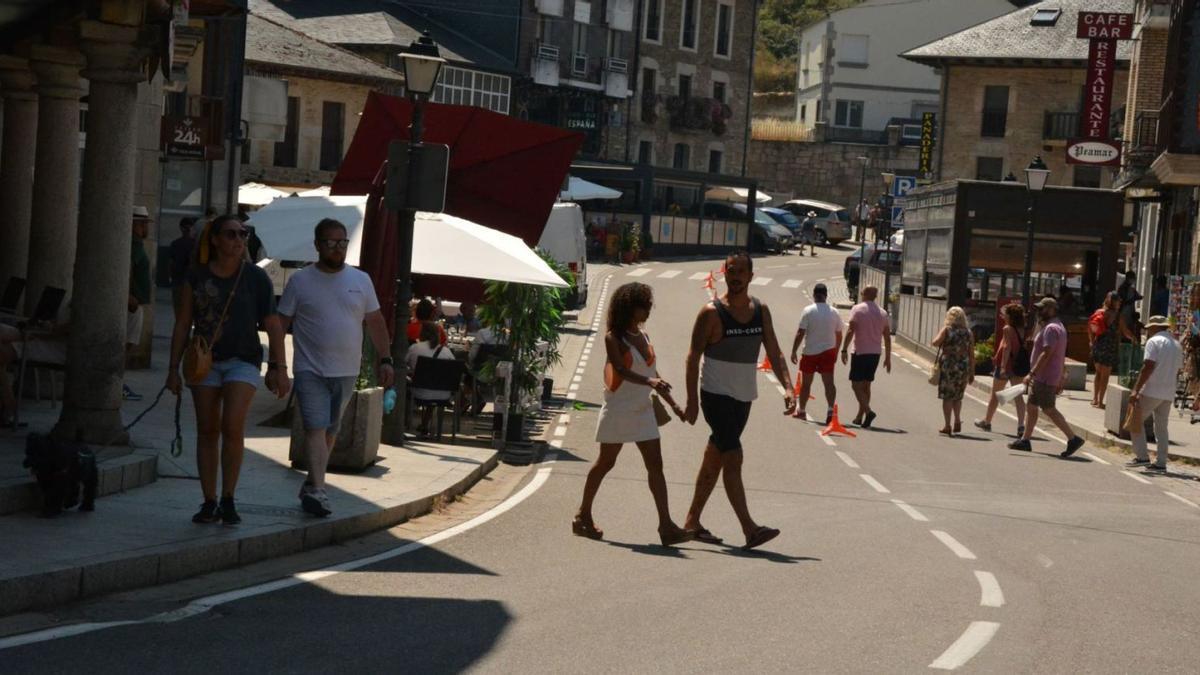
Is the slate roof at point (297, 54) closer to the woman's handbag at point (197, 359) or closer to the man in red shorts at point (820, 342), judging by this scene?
the man in red shorts at point (820, 342)

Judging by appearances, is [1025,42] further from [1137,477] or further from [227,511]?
[227,511]

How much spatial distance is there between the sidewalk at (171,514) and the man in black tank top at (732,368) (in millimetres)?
2196

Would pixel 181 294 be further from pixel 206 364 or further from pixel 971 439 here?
pixel 971 439

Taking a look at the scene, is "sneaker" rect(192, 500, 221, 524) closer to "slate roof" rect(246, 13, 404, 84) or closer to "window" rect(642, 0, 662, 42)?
"slate roof" rect(246, 13, 404, 84)

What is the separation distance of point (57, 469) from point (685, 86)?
71842 millimetres

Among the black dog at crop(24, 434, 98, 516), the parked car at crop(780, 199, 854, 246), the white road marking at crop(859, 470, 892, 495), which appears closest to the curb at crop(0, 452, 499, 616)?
the black dog at crop(24, 434, 98, 516)

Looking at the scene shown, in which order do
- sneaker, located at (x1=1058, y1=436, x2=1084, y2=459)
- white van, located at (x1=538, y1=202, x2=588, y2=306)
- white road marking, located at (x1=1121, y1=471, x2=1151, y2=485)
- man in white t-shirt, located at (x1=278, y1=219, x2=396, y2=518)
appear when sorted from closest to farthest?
man in white t-shirt, located at (x1=278, y1=219, x2=396, y2=518), white road marking, located at (x1=1121, y1=471, x2=1151, y2=485), sneaker, located at (x1=1058, y1=436, x2=1084, y2=459), white van, located at (x1=538, y1=202, x2=588, y2=306)

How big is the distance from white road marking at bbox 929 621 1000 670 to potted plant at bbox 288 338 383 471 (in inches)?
225

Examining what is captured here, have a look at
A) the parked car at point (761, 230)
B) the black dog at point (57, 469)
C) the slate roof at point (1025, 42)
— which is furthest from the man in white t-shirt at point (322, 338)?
the parked car at point (761, 230)

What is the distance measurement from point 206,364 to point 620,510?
4.55 metres

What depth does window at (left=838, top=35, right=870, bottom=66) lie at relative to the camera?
9269cm

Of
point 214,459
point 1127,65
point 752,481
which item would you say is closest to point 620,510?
point 752,481

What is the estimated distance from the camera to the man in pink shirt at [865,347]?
23.2 m

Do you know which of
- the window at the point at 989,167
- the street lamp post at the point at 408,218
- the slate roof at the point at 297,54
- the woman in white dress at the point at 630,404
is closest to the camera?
the woman in white dress at the point at 630,404
